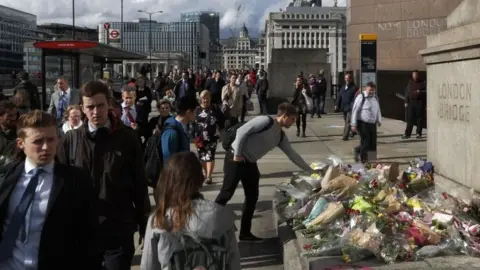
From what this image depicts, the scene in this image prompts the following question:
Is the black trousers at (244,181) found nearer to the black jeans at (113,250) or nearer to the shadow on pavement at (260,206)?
the shadow on pavement at (260,206)

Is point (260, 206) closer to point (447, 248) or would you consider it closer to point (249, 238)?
point (249, 238)

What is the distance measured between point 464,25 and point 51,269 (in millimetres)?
5165

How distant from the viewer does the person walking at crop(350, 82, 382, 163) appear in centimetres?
1279

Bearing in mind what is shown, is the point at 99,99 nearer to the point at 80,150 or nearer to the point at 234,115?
the point at 80,150

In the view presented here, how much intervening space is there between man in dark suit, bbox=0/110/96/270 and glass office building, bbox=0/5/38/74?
103621 millimetres

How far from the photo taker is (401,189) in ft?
24.1

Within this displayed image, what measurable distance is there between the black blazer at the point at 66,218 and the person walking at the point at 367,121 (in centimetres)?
967

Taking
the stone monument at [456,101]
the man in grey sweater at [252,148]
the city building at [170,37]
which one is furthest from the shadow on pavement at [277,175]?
the city building at [170,37]

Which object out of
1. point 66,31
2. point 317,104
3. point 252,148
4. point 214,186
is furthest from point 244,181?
point 66,31

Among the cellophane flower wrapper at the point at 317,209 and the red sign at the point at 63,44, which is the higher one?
the red sign at the point at 63,44

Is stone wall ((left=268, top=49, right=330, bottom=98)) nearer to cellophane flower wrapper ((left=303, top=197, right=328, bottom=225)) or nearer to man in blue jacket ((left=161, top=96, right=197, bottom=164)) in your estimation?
cellophane flower wrapper ((left=303, top=197, right=328, bottom=225))

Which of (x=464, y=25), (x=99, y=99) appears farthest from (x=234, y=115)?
(x=99, y=99)

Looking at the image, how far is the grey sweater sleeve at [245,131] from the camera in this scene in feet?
23.0

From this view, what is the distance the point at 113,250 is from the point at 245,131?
286 centimetres
